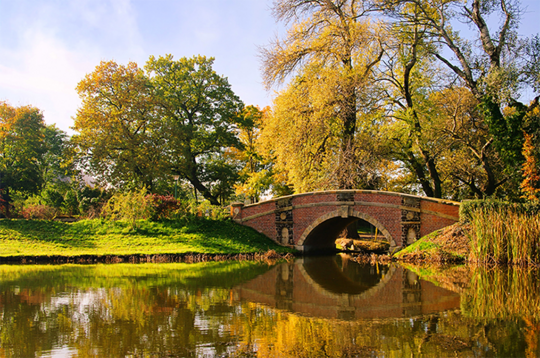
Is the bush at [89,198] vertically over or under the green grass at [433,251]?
over

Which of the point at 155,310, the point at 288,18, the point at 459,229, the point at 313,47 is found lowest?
the point at 155,310

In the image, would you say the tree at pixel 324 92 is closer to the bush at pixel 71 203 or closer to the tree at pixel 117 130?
the tree at pixel 117 130

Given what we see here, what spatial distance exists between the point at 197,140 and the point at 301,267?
18.5 meters

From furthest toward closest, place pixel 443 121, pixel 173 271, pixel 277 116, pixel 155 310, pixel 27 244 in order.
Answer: pixel 277 116, pixel 443 121, pixel 27 244, pixel 173 271, pixel 155 310

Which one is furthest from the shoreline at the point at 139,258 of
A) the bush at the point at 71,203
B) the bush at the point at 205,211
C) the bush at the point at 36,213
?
the bush at the point at 71,203

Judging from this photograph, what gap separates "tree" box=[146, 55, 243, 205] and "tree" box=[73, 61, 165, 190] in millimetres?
2381

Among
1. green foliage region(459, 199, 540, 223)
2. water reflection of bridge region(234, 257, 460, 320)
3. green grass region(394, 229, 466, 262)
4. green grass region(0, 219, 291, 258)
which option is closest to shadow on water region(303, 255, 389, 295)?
water reflection of bridge region(234, 257, 460, 320)

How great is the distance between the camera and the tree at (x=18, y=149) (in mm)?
31219

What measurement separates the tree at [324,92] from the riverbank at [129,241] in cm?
415

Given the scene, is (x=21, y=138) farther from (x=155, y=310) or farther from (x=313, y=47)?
(x=155, y=310)

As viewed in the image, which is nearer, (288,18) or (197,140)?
(288,18)

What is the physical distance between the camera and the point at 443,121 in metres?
Answer: 20.3

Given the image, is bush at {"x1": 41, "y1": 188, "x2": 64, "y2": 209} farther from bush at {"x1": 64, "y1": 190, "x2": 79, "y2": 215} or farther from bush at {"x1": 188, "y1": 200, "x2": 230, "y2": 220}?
bush at {"x1": 188, "y1": 200, "x2": 230, "y2": 220}

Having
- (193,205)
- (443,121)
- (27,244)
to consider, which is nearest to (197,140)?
(193,205)
